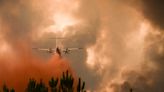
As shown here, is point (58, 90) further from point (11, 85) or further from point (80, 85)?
point (11, 85)

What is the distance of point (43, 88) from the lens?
4082 inches

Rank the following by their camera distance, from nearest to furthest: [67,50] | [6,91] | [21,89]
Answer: [6,91] < [21,89] < [67,50]

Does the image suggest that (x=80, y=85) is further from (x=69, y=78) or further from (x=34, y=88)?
(x=34, y=88)

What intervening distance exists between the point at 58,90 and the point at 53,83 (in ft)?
6.66

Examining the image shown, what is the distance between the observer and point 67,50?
19238 centimetres

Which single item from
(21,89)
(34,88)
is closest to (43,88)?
(34,88)

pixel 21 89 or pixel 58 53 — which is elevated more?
pixel 58 53

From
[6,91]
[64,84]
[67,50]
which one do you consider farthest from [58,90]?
[67,50]

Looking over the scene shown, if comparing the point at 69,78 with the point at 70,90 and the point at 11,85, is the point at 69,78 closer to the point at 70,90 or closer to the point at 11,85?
the point at 70,90

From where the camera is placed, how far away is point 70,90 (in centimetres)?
10212

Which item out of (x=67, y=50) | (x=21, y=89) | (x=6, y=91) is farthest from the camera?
(x=67, y=50)

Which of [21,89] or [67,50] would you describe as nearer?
[21,89]

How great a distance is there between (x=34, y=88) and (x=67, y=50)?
89020 millimetres

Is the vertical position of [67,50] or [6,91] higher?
[67,50]
